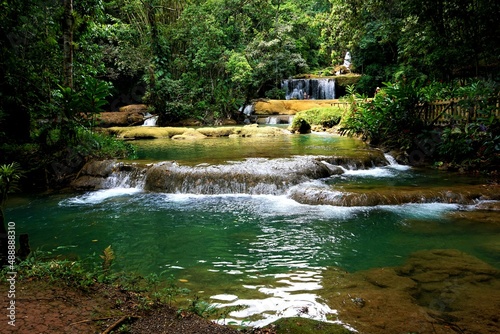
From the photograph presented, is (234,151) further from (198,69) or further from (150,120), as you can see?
(198,69)

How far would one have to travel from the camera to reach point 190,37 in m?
24.5

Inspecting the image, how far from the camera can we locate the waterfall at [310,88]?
28984 millimetres

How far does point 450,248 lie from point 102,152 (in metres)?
9.40

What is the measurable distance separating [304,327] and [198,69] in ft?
81.0

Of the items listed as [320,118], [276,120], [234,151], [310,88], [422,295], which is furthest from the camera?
[310,88]

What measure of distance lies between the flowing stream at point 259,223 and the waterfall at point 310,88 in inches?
740

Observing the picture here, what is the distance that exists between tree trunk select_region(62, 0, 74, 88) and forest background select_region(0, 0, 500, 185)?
0.08ft

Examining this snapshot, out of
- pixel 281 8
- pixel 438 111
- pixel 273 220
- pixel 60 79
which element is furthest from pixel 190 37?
pixel 273 220

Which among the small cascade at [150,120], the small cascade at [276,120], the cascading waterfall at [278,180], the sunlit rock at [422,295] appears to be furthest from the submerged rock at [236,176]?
the small cascade at [150,120]

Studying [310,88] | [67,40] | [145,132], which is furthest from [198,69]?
[67,40]

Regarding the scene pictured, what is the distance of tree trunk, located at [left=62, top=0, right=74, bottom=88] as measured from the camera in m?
8.71

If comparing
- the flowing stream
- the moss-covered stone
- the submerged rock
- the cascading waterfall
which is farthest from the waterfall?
the submerged rock

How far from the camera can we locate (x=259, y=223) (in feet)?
21.8

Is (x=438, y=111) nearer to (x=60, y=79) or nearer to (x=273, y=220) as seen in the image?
(x=273, y=220)
